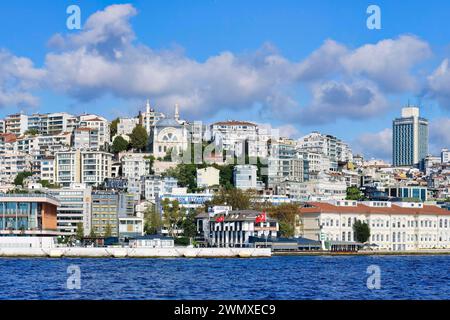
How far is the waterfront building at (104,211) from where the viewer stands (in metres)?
87.4

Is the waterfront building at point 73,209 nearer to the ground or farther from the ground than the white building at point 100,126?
nearer to the ground

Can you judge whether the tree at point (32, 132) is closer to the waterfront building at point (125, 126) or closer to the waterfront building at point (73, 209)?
the waterfront building at point (125, 126)

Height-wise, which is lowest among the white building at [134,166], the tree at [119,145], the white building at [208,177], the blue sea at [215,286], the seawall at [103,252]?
the seawall at [103,252]

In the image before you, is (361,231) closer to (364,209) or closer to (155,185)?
(364,209)

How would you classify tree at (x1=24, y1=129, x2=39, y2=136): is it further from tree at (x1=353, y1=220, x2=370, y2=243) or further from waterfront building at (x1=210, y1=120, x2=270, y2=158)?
tree at (x1=353, y1=220, x2=370, y2=243)

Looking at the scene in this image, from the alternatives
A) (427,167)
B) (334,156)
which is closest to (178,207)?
(334,156)

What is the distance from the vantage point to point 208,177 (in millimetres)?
103750

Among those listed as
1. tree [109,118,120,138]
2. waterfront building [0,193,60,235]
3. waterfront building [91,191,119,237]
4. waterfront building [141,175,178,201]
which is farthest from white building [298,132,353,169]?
waterfront building [0,193,60,235]

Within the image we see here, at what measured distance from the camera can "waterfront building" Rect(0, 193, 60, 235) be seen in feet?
231

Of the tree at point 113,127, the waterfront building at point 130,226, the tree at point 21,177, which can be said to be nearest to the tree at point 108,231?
the waterfront building at point 130,226

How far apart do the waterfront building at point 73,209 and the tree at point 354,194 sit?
32.5 meters

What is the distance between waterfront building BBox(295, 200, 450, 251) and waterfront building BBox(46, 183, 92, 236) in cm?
1836
